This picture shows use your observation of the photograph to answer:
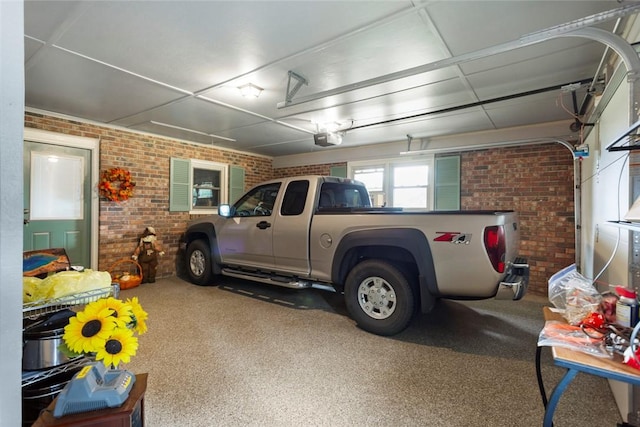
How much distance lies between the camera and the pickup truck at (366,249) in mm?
2625

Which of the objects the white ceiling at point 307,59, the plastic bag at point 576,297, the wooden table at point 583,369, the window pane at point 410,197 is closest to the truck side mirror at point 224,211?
the white ceiling at point 307,59

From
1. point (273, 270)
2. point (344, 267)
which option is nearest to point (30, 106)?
point (273, 270)

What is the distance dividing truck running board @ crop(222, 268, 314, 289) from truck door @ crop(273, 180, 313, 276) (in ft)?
0.39

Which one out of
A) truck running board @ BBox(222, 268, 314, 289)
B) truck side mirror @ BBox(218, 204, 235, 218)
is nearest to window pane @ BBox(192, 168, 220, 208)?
truck side mirror @ BBox(218, 204, 235, 218)

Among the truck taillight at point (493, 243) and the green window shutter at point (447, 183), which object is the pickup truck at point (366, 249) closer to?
the truck taillight at point (493, 243)

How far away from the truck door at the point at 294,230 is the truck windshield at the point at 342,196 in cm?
25

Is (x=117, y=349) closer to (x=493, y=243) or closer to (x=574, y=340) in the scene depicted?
(x=574, y=340)

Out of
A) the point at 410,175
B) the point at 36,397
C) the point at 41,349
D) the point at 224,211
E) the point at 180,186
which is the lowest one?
the point at 36,397

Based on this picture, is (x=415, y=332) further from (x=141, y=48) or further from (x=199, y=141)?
(x=199, y=141)

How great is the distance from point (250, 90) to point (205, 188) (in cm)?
369

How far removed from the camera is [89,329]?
3.87ft

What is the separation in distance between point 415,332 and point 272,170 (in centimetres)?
584

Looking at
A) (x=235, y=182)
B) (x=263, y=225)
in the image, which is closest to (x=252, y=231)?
(x=263, y=225)

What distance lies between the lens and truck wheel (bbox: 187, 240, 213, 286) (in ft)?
16.3
